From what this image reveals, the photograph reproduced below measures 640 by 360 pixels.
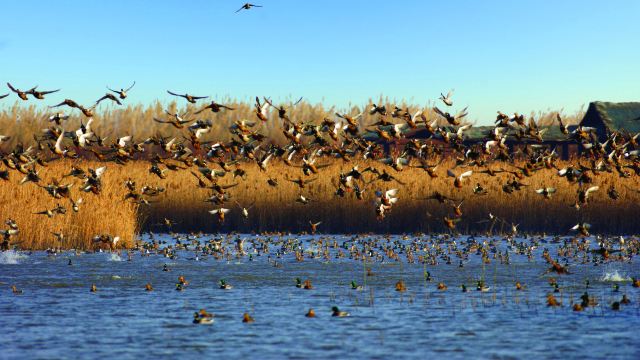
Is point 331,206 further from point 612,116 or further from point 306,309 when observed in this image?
point 612,116

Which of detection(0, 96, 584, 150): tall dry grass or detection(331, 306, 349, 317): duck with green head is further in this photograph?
detection(0, 96, 584, 150): tall dry grass

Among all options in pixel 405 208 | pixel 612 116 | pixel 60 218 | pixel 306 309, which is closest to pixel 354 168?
pixel 306 309

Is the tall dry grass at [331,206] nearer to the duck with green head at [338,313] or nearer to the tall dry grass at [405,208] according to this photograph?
the tall dry grass at [405,208]

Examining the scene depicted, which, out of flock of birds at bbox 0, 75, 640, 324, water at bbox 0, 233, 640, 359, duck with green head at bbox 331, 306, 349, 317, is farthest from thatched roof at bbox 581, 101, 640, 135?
duck with green head at bbox 331, 306, 349, 317

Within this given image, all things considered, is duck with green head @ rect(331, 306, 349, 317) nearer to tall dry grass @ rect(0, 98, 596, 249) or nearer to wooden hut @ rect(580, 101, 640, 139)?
tall dry grass @ rect(0, 98, 596, 249)

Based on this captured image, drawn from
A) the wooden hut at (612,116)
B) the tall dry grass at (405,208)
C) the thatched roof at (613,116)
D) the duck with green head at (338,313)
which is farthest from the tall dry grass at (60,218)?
the thatched roof at (613,116)

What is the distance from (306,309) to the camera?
21.8 meters

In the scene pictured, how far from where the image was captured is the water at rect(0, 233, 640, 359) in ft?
56.1

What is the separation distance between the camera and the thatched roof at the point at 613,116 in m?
73.0

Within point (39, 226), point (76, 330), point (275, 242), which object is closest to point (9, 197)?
point (39, 226)

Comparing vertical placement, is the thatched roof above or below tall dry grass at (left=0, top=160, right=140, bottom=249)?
above

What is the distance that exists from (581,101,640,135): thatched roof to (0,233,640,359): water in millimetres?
44264

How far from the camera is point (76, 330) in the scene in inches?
749

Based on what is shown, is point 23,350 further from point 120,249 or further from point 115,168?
point 115,168
